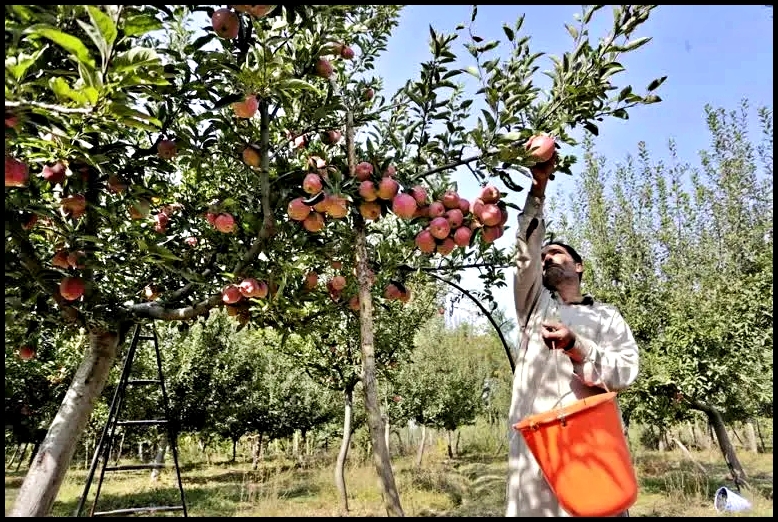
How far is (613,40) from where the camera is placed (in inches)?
71.5

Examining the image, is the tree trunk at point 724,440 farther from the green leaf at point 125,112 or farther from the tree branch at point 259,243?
the green leaf at point 125,112

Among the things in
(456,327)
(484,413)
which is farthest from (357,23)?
(484,413)

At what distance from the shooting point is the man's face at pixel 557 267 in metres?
2.12

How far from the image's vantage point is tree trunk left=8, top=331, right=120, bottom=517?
2.20 meters

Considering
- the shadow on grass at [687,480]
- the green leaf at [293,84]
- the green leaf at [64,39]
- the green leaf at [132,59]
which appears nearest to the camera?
the green leaf at [64,39]

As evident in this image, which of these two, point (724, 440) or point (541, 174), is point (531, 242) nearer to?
point (541, 174)

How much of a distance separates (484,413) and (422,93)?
1926cm

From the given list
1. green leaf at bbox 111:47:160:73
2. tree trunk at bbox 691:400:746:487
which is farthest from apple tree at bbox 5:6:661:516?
tree trunk at bbox 691:400:746:487

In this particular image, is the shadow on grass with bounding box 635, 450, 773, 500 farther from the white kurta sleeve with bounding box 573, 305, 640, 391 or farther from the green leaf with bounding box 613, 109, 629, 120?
the green leaf with bounding box 613, 109, 629, 120

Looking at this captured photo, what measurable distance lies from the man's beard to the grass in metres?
7.65

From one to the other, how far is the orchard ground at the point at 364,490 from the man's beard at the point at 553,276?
765 centimetres

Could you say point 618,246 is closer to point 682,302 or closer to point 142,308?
point 682,302

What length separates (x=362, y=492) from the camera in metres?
11.0

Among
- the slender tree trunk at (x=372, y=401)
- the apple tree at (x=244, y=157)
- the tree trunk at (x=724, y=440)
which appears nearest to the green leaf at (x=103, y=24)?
the apple tree at (x=244, y=157)
